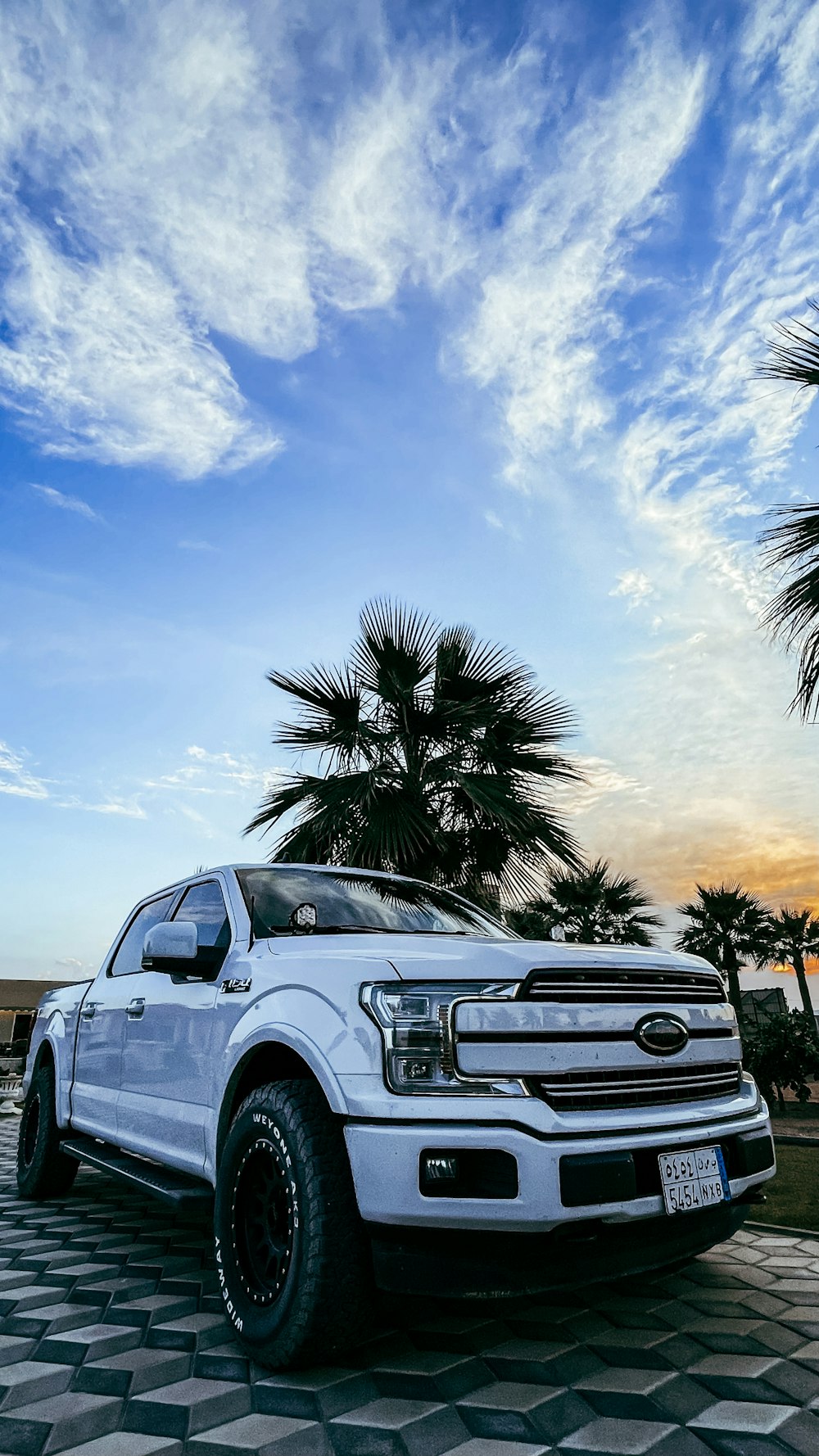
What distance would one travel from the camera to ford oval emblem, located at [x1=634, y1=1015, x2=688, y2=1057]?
2408 mm

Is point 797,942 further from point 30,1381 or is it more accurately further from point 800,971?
point 30,1381

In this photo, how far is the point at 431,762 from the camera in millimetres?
9273

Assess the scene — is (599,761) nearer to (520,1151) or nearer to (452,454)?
(452,454)

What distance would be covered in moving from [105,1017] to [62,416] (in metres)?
7.79

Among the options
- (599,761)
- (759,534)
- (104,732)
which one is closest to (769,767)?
(599,761)

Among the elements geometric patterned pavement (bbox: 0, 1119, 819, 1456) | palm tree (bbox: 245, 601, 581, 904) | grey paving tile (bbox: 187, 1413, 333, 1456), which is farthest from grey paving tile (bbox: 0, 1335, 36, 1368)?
palm tree (bbox: 245, 601, 581, 904)

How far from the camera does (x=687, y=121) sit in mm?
6465

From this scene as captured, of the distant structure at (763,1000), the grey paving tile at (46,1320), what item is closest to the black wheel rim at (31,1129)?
the grey paving tile at (46,1320)

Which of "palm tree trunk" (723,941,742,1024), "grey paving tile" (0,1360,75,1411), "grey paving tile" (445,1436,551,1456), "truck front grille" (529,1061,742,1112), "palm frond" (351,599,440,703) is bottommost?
"grey paving tile" (0,1360,75,1411)

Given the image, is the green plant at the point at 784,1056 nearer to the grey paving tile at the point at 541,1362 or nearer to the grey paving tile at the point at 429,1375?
the grey paving tile at the point at 541,1362

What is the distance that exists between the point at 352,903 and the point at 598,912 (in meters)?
19.2

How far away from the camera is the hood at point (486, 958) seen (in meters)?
2.26

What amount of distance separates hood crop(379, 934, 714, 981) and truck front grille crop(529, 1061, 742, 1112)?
0.95 ft

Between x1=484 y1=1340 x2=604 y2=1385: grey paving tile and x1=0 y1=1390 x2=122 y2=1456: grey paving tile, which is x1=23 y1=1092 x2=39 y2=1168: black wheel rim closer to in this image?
x1=0 y1=1390 x2=122 y2=1456: grey paving tile
